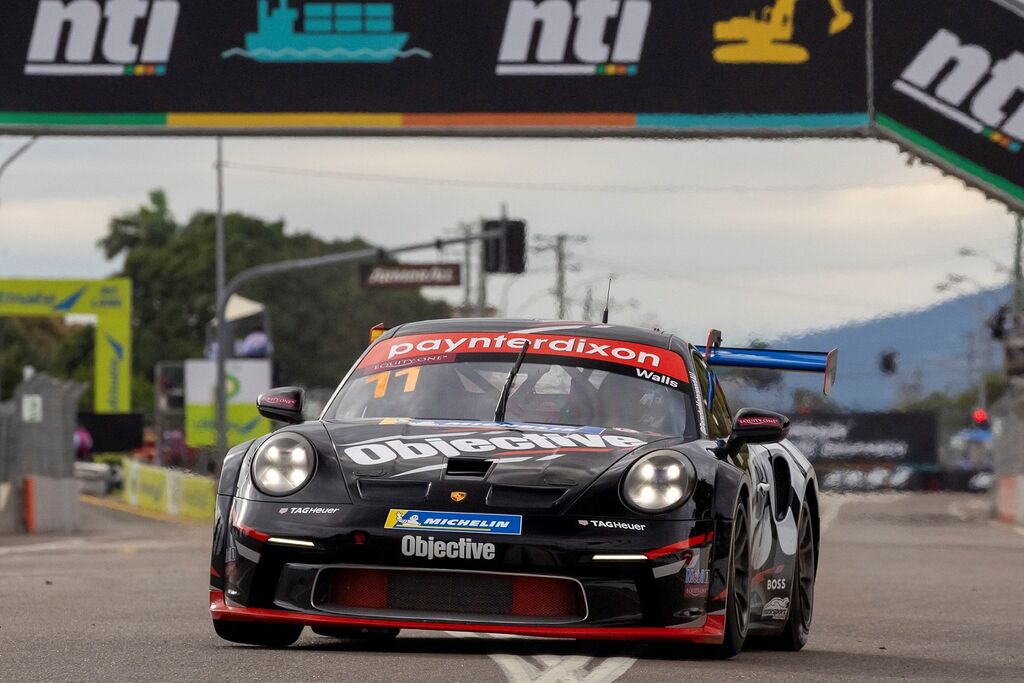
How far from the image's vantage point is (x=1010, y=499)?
129 feet

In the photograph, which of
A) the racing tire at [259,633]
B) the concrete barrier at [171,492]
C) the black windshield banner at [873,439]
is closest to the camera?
the racing tire at [259,633]

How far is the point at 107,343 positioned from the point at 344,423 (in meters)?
49.5

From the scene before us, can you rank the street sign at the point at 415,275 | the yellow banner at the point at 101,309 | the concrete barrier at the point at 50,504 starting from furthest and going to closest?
the street sign at the point at 415,275 → the yellow banner at the point at 101,309 → the concrete barrier at the point at 50,504

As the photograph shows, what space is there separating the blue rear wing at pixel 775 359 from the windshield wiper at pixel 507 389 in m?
1.57

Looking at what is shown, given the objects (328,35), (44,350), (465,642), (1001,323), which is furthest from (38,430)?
(44,350)

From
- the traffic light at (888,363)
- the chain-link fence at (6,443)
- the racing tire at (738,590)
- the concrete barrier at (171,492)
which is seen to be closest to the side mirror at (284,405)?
the racing tire at (738,590)

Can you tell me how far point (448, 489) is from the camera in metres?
7.60

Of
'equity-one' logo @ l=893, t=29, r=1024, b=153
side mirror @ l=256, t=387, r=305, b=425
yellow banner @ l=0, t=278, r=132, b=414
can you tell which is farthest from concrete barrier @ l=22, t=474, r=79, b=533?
yellow banner @ l=0, t=278, r=132, b=414

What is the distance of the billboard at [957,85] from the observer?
21.2m

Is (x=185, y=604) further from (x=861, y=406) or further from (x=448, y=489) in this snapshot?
(x=861, y=406)

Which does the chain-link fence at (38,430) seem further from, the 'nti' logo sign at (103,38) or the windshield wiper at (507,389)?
the windshield wiper at (507,389)

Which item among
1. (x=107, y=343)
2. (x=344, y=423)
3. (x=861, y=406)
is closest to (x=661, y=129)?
(x=344, y=423)

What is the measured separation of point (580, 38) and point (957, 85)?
146 inches

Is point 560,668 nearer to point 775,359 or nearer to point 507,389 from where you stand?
point 507,389
